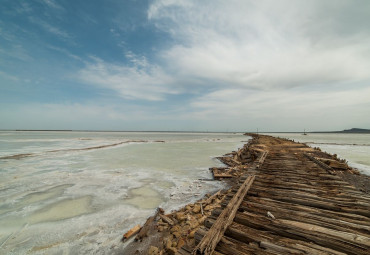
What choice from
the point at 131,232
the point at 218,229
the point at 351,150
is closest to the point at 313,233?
the point at 218,229

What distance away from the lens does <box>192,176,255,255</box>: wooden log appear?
2844mm

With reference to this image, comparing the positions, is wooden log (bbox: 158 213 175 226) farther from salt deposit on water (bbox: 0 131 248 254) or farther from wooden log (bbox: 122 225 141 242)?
wooden log (bbox: 122 225 141 242)

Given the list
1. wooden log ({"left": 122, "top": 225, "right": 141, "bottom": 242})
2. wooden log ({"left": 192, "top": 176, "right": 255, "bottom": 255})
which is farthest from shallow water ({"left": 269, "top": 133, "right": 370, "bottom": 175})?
wooden log ({"left": 122, "top": 225, "right": 141, "bottom": 242})

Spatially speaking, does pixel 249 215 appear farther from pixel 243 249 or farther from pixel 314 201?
pixel 314 201

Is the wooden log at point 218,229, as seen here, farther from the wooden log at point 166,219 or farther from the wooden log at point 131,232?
the wooden log at point 131,232

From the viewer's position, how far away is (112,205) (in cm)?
700

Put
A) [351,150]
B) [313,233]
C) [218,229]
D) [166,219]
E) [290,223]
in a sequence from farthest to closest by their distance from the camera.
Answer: [351,150] → [166,219] → [290,223] → [218,229] → [313,233]

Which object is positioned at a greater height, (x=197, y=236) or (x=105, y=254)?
(x=197, y=236)

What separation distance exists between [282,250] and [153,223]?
163 inches

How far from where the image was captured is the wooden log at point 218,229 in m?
2.84

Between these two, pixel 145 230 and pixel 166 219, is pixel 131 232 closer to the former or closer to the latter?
pixel 145 230

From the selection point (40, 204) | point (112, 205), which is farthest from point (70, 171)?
point (112, 205)

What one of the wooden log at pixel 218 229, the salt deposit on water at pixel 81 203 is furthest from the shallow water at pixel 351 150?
the wooden log at pixel 218 229

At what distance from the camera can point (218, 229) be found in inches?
132
